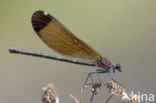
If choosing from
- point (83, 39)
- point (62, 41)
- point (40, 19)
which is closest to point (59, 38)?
point (62, 41)

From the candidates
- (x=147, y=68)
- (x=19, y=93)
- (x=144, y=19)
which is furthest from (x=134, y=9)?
(x=19, y=93)

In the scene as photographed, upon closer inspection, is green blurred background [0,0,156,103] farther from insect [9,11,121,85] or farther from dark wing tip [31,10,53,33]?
dark wing tip [31,10,53,33]

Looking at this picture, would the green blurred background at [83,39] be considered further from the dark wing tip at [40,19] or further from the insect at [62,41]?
the dark wing tip at [40,19]

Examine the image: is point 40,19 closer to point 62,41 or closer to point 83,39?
point 62,41

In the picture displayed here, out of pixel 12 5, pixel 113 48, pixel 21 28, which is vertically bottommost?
pixel 113 48

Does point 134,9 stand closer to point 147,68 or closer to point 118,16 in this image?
point 118,16

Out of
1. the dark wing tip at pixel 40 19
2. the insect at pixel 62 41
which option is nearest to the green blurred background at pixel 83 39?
the insect at pixel 62 41

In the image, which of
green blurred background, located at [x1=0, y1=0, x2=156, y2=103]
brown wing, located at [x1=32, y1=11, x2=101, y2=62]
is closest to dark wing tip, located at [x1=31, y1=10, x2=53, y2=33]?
brown wing, located at [x1=32, y1=11, x2=101, y2=62]
